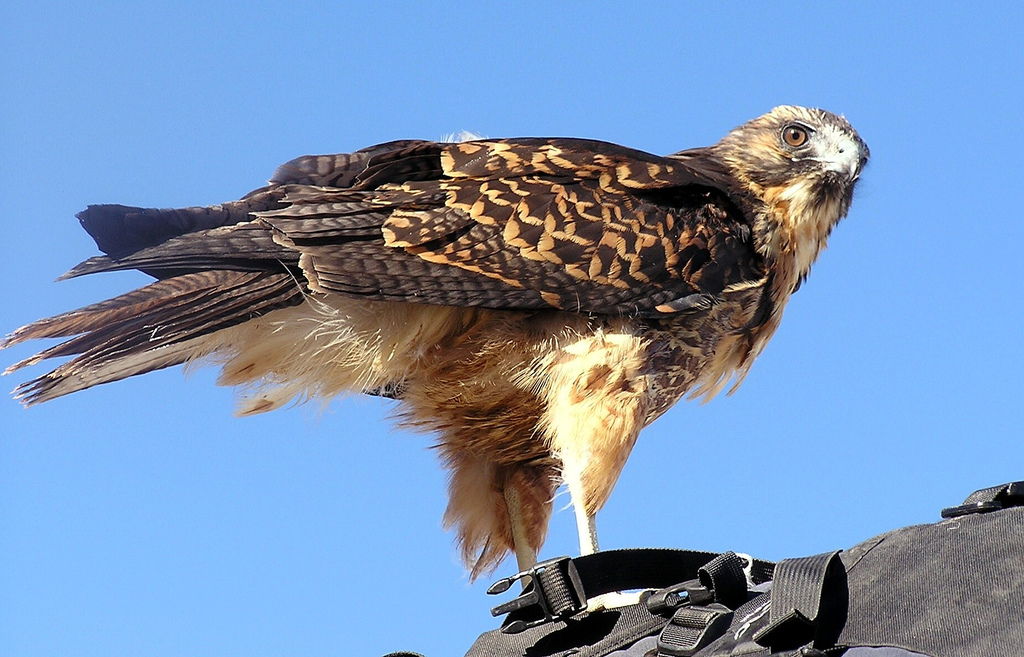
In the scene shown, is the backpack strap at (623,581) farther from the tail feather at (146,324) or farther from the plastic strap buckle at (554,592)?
the tail feather at (146,324)

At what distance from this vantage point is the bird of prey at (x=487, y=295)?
3672 mm

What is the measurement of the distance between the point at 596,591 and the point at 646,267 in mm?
2122

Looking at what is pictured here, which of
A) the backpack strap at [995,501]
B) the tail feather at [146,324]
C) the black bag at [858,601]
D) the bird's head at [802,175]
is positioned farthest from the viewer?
the bird's head at [802,175]

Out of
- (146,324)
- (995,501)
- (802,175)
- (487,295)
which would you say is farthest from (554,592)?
(802,175)

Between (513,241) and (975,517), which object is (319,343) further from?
(975,517)

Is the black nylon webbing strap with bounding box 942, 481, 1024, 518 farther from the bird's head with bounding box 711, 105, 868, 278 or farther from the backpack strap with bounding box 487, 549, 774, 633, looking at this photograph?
the bird's head with bounding box 711, 105, 868, 278

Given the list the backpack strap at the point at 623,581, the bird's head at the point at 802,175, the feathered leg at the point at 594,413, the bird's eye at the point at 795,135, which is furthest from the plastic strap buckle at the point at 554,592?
the bird's eye at the point at 795,135

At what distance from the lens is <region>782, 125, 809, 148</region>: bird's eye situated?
459 cm

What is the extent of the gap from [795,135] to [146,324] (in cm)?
283

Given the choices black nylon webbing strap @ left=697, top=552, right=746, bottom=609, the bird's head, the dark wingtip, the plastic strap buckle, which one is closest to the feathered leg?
the bird's head

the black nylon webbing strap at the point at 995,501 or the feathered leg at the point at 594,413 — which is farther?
the feathered leg at the point at 594,413

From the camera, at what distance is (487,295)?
3869 millimetres

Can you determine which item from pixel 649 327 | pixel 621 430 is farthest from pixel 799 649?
pixel 649 327

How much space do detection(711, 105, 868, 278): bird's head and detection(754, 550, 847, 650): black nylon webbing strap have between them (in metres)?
2.95
